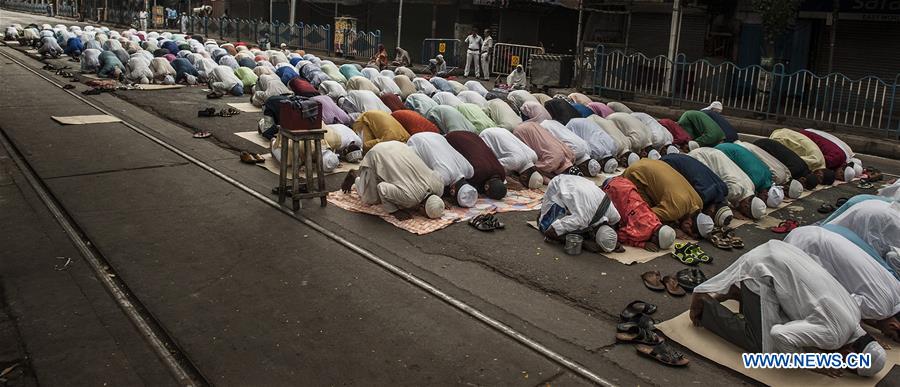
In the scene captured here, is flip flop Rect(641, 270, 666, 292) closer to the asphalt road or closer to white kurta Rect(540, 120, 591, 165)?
the asphalt road

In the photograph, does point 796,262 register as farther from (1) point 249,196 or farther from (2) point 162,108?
(2) point 162,108

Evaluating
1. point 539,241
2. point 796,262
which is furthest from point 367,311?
point 796,262

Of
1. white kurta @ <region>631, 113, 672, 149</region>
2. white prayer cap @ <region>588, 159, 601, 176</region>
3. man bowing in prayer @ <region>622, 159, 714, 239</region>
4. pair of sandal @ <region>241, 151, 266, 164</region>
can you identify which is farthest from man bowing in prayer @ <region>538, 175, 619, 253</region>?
pair of sandal @ <region>241, 151, 266, 164</region>

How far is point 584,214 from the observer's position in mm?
7770

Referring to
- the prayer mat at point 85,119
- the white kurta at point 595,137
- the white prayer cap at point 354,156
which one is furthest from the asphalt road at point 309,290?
the prayer mat at point 85,119

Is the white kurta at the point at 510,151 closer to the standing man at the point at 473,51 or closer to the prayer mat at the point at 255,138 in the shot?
the prayer mat at the point at 255,138

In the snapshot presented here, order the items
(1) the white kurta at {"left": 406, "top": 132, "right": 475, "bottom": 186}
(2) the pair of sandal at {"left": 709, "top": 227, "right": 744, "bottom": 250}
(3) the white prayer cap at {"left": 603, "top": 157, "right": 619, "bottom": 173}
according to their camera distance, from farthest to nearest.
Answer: (3) the white prayer cap at {"left": 603, "top": 157, "right": 619, "bottom": 173}, (1) the white kurta at {"left": 406, "top": 132, "right": 475, "bottom": 186}, (2) the pair of sandal at {"left": 709, "top": 227, "right": 744, "bottom": 250}

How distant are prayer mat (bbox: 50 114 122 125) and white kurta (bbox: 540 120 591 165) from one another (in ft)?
29.1

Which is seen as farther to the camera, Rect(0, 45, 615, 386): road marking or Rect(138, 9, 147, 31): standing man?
Rect(138, 9, 147, 31): standing man

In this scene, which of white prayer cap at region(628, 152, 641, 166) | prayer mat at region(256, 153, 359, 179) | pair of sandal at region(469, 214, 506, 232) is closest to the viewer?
pair of sandal at region(469, 214, 506, 232)

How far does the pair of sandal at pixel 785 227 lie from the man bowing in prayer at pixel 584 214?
2.62 m

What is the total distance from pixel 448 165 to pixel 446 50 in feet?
70.9

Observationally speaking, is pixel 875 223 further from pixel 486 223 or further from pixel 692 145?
pixel 692 145

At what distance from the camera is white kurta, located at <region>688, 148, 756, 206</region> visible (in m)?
9.42
